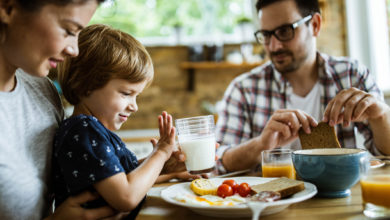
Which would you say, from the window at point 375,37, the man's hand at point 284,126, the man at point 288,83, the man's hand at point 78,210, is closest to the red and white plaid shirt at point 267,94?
the man at point 288,83

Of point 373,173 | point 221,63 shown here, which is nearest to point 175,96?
point 221,63

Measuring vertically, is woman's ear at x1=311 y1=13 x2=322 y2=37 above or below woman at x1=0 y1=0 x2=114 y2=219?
above

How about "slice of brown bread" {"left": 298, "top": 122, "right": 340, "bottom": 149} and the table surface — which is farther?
"slice of brown bread" {"left": 298, "top": 122, "right": 340, "bottom": 149}

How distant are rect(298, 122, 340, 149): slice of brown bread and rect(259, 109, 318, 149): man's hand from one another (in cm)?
2

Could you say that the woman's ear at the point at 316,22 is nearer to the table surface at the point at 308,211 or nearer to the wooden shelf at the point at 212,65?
the table surface at the point at 308,211

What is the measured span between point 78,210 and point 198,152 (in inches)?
17.1

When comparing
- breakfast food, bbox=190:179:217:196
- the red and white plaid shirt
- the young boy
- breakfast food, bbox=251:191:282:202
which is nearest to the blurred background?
the red and white plaid shirt

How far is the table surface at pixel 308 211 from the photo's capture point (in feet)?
2.89

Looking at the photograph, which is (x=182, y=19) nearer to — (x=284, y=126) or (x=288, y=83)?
(x=288, y=83)

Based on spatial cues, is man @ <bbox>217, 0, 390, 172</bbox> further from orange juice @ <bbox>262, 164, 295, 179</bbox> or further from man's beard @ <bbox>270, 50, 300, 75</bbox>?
orange juice @ <bbox>262, 164, 295, 179</bbox>

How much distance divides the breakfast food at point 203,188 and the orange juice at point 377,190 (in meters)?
0.41

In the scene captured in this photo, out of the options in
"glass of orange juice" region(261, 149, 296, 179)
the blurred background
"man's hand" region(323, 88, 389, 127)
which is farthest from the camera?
the blurred background

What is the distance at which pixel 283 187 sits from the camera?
952 millimetres

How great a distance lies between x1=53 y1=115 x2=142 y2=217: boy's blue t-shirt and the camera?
3.20 ft
